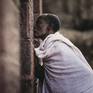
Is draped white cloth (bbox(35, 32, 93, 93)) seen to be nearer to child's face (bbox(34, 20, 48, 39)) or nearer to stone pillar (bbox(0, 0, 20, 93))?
child's face (bbox(34, 20, 48, 39))

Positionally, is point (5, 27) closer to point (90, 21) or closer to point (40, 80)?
point (40, 80)

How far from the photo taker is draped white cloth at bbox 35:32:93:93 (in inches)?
141

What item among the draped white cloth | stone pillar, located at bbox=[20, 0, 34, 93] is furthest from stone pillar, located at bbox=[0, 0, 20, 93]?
the draped white cloth

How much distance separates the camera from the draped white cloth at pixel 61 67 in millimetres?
3576

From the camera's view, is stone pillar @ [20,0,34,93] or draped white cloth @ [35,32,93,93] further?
draped white cloth @ [35,32,93,93]

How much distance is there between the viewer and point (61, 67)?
3.66m

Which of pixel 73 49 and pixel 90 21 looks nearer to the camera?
pixel 73 49

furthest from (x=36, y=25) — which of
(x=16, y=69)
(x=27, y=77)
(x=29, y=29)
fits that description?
(x=16, y=69)

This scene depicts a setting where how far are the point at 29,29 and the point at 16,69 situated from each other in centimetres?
275

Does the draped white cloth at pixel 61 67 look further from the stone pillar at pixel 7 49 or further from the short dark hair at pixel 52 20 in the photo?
the stone pillar at pixel 7 49

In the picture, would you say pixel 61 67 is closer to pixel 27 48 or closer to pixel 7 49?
pixel 27 48

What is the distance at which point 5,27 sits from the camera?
0.71 m

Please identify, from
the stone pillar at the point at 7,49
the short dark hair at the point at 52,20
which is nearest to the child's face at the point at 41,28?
the short dark hair at the point at 52,20

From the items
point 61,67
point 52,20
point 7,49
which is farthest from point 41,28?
point 7,49
